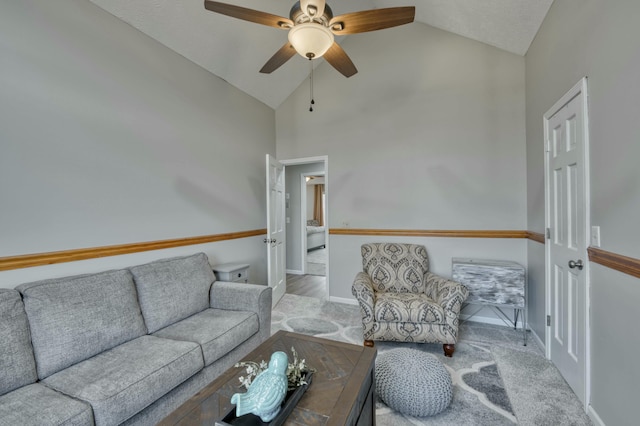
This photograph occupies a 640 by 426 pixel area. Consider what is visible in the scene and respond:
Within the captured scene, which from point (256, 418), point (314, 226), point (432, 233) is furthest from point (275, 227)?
point (314, 226)

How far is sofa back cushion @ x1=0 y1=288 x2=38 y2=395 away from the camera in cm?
133

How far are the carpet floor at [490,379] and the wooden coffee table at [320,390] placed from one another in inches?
21.9

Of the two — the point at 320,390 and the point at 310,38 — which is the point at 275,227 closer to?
the point at 310,38

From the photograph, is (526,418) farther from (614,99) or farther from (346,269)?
(346,269)

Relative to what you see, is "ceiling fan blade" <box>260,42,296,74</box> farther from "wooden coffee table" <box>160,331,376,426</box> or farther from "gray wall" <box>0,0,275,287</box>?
"wooden coffee table" <box>160,331,376,426</box>

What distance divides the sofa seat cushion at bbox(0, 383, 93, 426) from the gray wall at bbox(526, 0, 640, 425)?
8.27 feet

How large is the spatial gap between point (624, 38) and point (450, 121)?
1.90 meters

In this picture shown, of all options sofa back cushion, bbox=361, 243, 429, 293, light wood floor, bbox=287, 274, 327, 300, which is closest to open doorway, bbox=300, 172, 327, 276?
light wood floor, bbox=287, 274, 327, 300

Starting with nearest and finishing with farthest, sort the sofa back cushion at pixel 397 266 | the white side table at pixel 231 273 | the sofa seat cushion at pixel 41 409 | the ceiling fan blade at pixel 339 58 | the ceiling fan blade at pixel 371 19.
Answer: the sofa seat cushion at pixel 41 409 < the ceiling fan blade at pixel 371 19 < the ceiling fan blade at pixel 339 58 < the white side table at pixel 231 273 < the sofa back cushion at pixel 397 266

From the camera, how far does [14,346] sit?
1377 millimetres

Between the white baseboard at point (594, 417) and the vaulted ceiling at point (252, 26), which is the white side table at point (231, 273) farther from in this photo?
the white baseboard at point (594, 417)

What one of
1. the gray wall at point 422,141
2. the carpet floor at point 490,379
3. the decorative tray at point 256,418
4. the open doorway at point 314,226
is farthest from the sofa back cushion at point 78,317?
the open doorway at point 314,226

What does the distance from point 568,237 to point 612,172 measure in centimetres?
71

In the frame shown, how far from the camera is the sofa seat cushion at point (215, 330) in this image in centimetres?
185
